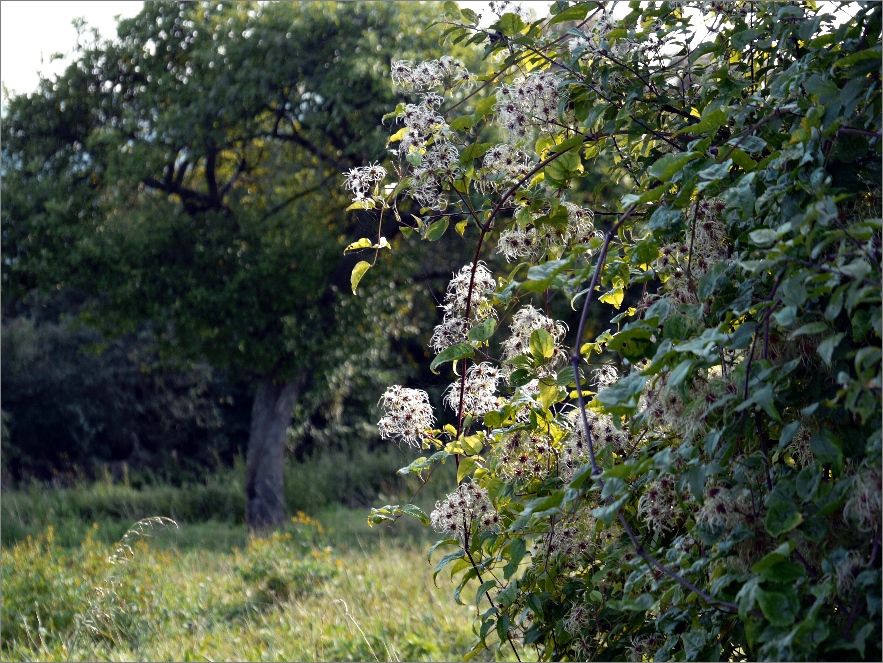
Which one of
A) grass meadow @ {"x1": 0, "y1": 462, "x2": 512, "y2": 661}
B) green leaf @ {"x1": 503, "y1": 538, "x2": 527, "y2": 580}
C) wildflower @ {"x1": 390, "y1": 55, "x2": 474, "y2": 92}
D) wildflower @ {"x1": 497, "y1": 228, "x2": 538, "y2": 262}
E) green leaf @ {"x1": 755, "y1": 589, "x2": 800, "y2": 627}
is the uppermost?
wildflower @ {"x1": 390, "y1": 55, "x2": 474, "y2": 92}

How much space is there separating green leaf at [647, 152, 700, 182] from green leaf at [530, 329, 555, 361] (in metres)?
0.37

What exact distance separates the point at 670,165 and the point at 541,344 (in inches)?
16.6

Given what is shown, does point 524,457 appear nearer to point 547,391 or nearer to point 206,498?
point 547,391

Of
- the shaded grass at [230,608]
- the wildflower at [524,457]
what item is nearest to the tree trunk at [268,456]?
the shaded grass at [230,608]

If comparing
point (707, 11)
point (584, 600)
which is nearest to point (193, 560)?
point (584, 600)

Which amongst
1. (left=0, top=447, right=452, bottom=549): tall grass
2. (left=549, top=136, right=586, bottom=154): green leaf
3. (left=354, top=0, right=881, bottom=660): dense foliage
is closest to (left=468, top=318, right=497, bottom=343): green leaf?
(left=354, top=0, right=881, bottom=660): dense foliage

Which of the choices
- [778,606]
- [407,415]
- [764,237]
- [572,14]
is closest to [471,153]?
[572,14]

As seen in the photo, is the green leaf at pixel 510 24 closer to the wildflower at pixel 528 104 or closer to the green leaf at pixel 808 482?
the wildflower at pixel 528 104

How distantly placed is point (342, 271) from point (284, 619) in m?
4.35

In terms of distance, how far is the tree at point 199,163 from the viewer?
23.3 feet

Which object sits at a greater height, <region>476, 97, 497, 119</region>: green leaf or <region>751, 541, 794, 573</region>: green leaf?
<region>476, 97, 497, 119</region>: green leaf

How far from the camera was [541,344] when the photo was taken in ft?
4.63

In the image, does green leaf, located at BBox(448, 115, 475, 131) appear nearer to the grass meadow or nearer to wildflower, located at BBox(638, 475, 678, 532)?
wildflower, located at BBox(638, 475, 678, 532)

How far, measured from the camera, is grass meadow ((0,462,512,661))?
3266mm
